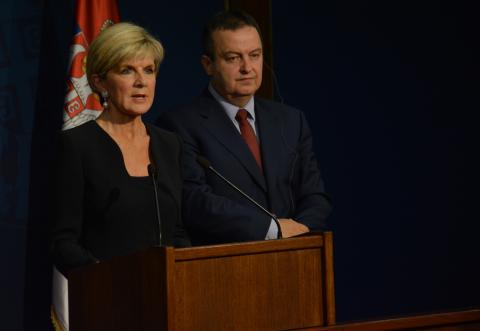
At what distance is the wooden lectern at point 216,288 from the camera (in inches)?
80.7

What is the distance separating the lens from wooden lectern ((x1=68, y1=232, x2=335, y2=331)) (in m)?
2.05

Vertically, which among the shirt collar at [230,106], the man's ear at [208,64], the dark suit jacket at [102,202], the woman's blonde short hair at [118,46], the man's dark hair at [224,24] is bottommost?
the dark suit jacket at [102,202]

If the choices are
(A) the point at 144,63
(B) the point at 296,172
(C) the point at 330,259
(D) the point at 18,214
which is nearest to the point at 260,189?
(B) the point at 296,172

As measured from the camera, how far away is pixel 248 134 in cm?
336

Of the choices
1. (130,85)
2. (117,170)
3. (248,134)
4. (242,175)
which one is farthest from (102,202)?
(248,134)

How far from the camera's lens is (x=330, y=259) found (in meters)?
2.25

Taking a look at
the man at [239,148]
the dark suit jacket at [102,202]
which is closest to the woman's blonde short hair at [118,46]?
the dark suit jacket at [102,202]

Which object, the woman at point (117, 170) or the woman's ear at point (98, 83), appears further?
the woman's ear at point (98, 83)

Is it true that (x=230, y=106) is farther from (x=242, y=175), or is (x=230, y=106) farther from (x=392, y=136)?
(x=392, y=136)

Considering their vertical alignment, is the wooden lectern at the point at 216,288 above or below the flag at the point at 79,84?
below

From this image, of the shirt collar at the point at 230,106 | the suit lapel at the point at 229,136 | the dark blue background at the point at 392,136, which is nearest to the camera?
the suit lapel at the point at 229,136

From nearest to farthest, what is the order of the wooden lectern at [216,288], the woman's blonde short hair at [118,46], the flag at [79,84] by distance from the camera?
the wooden lectern at [216,288] < the woman's blonde short hair at [118,46] < the flag at [79,84]

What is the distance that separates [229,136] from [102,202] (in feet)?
2.57

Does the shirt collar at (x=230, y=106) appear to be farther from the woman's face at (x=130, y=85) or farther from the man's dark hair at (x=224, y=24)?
the woman's face at (x=130, y=85)
